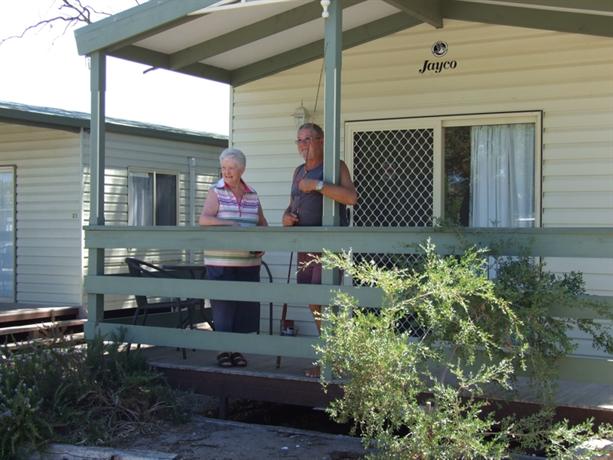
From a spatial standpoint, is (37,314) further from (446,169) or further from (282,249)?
(446,169)

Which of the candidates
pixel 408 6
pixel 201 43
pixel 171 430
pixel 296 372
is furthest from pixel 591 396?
pixel 201 43

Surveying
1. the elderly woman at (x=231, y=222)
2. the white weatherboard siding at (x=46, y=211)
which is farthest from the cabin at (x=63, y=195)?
the elderly woman at (x=231, y=222)

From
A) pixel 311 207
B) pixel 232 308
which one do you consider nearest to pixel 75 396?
pixel 232 308

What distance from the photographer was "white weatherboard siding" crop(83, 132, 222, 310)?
10742 millimetres

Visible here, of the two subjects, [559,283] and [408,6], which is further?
[408,6]

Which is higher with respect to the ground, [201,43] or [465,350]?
[201,43]

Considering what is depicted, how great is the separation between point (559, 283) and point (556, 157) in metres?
2.46

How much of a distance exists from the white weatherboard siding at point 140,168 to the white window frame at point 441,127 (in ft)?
14.9

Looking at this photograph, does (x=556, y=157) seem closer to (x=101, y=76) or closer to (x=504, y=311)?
(x=504, y=311)

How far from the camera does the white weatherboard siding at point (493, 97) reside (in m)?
6.12

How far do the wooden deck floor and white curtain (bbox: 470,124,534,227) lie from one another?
1.77m

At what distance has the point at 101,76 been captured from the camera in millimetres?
5992

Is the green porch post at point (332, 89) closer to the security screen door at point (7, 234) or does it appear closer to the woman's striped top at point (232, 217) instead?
the woman's striped top at point (232, 217)

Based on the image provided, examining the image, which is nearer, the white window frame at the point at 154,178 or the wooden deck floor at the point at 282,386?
the wooden deck floor at the point at 282,386
